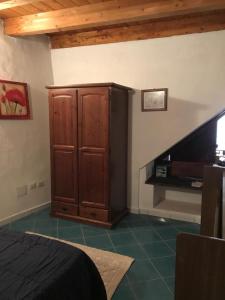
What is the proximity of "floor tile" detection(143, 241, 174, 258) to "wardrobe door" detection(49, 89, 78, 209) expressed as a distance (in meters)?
1.15

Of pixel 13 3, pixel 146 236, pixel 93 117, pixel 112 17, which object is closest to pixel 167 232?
pixel 146 236

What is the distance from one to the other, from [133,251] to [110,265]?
0.37 meters

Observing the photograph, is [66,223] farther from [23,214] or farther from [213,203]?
[213,203]

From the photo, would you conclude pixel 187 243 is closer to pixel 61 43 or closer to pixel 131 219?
pixel 131 219

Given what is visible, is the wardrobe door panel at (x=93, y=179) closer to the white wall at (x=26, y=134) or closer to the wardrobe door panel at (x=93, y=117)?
the wardrobe door panel at (x=93, y=117)

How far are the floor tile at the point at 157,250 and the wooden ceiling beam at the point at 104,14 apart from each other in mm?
2399

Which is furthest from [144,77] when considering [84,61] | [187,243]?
[187,243]

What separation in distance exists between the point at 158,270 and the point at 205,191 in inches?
→ 37.3

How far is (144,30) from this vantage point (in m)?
3.34

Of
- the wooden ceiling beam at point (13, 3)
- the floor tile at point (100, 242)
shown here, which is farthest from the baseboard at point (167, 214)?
the wooden ceiling beam at point (13, 3)

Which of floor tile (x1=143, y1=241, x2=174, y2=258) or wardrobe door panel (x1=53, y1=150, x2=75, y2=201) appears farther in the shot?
wardrobe door panel (x1=53, y1=150, x2=75, y2=201)

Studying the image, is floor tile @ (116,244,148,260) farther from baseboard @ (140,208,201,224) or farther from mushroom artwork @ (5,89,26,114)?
mushroom artwork @ (5,89,26,114)

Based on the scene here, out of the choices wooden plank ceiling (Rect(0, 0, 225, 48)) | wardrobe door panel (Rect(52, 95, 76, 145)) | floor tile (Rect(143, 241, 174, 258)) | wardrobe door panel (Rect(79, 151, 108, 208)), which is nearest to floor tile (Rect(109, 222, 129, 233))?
wardrobe door panel (Rect(79, 151, 108, 208))

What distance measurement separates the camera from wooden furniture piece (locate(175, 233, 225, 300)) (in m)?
0.95
